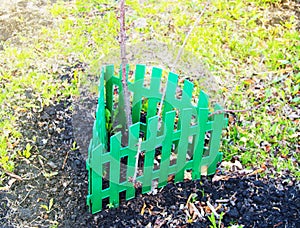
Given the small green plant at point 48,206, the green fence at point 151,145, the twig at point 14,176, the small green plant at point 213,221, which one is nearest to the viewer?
the green fence at point 151,145

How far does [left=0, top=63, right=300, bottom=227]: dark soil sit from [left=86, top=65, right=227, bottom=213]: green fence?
0.08 m

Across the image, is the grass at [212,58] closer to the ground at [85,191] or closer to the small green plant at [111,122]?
the ground at [85,191]

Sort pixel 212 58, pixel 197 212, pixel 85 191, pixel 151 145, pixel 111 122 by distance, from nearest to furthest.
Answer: pixel 151 145 < pixel 197 212 < pixel 85 191 < pixel 111 122 < pixel 212 58

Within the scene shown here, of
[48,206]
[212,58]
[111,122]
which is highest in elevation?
[212,58]

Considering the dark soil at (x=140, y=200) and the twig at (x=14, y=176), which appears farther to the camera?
the twig at (x=14, y=176)

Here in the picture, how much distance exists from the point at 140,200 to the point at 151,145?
38 centimetres

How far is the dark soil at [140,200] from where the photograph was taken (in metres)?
2.59

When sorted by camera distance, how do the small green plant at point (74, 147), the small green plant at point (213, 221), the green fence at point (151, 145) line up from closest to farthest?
the green fence at point (151, 145), the small green plant at point (213, 221), the small green plant at point (74, 147)

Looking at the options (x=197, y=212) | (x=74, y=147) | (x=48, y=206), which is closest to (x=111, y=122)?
(x=74, y=147)

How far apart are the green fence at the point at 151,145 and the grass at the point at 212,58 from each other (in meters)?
0.37

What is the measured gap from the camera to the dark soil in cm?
259

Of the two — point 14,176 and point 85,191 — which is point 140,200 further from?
point 14,176

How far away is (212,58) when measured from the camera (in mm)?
3713

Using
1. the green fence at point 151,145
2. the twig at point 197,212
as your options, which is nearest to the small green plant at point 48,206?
the green fence at point 151,145
